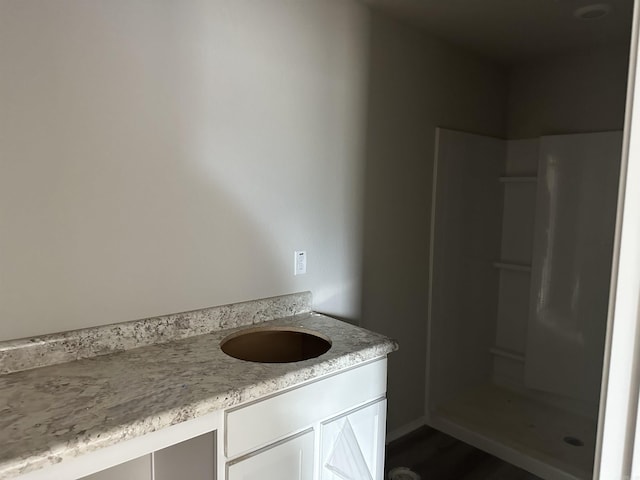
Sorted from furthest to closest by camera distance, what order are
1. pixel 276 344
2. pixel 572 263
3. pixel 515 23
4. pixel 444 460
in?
pixel 572 263 → pixel 444 460 → pixel 515 23 → pixel 276 344

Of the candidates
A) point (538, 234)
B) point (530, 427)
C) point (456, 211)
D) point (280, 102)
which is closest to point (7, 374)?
point (280, 102)

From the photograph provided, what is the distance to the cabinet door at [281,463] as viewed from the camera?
1.24m

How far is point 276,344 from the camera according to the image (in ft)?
5.97

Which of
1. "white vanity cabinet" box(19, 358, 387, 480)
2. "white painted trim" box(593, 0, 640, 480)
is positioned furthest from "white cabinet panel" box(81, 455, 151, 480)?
"white painted trim" box(593, 0, 640, 480)

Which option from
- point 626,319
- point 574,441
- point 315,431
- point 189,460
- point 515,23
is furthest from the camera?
point 574,441

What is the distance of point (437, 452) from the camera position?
8.03 ft

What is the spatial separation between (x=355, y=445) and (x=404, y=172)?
1396 mm

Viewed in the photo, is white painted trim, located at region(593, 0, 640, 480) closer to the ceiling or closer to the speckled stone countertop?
the speckled stone countertop

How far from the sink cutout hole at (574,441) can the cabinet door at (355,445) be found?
1455mm

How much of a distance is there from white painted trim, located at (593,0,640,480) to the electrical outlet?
1453 mm

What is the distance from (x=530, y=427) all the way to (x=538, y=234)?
117 cm

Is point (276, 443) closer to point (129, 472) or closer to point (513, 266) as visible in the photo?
point (129, 472)

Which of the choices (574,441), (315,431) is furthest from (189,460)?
(574,441)

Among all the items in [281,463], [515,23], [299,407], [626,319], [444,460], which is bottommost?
[444,460]
